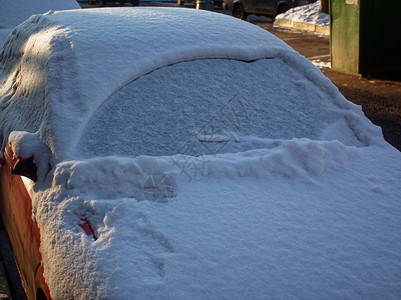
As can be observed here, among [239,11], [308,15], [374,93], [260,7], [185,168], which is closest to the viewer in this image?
[185,168]

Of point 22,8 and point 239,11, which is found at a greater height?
point 22,8

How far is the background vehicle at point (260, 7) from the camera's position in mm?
15658

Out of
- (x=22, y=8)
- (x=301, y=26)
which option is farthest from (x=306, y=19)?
(x=22, y=8)

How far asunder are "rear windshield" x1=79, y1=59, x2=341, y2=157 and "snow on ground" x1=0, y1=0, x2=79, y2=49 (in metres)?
3.42

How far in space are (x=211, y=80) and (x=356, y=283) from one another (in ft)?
4.25

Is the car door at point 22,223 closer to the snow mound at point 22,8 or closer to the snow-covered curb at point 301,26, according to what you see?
the snow mound at point 22,8

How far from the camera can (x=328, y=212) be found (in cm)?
183

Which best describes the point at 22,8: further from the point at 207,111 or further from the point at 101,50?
the point at 207,111

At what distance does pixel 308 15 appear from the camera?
45.1 feet

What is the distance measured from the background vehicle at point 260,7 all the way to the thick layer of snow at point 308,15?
880mm

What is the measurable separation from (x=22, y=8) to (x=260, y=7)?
39.1ft

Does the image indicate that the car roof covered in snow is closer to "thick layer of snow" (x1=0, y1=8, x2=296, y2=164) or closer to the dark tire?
"thick layer of snow" (x1=0, y1=8, x2=296, y2=164)

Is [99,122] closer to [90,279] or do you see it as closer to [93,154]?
[93,154]

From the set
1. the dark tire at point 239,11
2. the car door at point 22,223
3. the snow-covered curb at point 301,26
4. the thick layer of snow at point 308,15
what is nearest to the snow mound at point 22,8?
the car door at point 22,223
